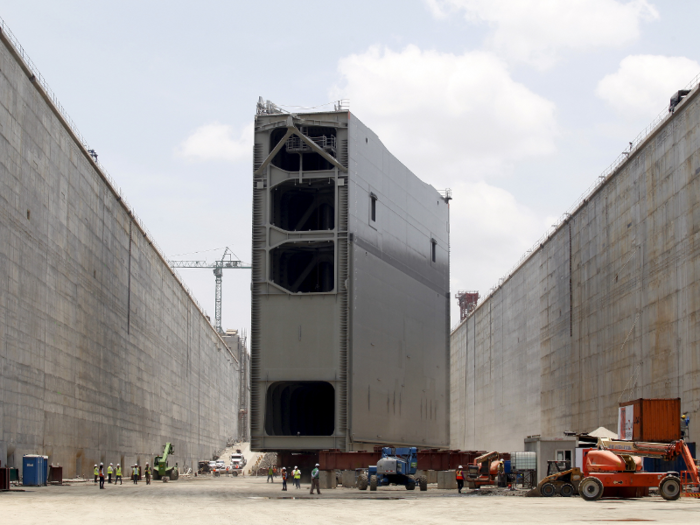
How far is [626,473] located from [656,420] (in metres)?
9.54

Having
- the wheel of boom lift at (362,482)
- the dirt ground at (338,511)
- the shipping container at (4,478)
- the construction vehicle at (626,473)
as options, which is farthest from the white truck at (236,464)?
the construction vehicle at (626,473)

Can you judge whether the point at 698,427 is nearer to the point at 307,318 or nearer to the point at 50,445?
the point at 307,318

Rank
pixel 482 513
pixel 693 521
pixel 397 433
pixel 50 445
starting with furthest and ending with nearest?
pixel 397 433 → pixel 50 445 → pixel 482 513 → pixel 693 521

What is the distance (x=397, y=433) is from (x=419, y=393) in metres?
5.46

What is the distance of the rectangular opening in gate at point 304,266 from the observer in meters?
49.9

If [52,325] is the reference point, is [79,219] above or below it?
above

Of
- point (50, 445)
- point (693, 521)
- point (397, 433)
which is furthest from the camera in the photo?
point (397, 433)

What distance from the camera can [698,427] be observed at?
4275 centimetres

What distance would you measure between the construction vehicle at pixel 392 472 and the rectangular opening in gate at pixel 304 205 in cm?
1464

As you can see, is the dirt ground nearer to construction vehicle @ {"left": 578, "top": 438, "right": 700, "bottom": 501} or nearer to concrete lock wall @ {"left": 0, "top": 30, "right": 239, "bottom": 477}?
construction vehicle @ {"left": 578, "top": 438, "right": 700, "bottom": 501}

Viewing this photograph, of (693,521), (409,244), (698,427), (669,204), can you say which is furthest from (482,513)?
(409,244)

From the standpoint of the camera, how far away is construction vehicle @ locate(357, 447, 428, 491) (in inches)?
1690

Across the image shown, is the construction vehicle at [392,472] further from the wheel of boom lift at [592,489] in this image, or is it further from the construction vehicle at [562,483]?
the wheel of boom lift at [592,489]

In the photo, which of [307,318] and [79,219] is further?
[79,219]
